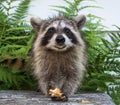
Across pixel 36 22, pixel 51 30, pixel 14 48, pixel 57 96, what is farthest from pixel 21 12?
pixel 57 96

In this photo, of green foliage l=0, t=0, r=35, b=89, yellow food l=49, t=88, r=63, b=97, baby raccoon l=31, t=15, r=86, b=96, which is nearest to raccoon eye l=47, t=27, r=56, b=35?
baby raccoon l=31, t=15, r=86, b=96

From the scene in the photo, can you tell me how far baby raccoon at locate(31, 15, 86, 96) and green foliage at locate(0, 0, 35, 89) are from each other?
0.33 metres

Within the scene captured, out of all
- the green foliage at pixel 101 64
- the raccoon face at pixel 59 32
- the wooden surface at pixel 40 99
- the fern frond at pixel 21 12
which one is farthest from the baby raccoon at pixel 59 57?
the fern frond at pixel 21 12

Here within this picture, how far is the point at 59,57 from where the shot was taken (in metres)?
5.37

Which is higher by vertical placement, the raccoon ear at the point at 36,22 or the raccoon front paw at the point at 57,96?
the raccoon ear at the point at 36,22

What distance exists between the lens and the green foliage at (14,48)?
5746mm

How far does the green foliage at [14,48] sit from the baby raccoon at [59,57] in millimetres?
326

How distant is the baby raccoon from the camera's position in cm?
530

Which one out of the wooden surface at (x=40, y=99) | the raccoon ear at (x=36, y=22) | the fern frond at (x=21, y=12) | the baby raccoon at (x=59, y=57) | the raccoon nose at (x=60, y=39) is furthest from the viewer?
the fern frond at (x=21, y=12)

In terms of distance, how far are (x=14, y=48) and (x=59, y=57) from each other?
0.82m

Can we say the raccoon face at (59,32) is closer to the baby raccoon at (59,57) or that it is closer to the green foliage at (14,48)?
the baby raccoon at (59,57)

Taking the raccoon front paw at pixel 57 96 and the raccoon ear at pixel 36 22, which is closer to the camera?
the raccoon front paw at pixel 57 96

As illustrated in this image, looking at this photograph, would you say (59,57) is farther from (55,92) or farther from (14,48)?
(14,48)

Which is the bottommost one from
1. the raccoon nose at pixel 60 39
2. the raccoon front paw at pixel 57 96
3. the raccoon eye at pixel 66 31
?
the raccoon front paw at pixel 57 96
